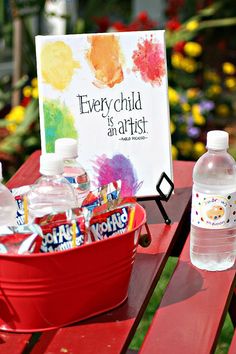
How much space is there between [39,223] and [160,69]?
2.26 feet

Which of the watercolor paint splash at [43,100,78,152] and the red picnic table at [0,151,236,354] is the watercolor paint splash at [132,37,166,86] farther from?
the red picnic table at [0,151,236,354]

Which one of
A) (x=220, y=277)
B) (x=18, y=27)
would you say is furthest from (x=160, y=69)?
(x=18, y=27)

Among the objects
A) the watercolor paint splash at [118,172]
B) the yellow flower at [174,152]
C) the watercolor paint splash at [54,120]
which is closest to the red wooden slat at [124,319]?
the watercolor paint splash at [118,172]

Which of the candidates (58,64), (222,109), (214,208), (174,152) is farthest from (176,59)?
(214,208)

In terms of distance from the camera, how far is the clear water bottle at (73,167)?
5.16 ft

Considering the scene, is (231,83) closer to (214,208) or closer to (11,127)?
(11,127)

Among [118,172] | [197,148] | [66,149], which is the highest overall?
[66,149]

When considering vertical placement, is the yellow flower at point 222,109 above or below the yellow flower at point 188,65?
below

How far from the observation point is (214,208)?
1501mm

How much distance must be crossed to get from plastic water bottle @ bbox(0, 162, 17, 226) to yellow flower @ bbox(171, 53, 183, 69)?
3216 millimetres

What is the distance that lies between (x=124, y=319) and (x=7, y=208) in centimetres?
33

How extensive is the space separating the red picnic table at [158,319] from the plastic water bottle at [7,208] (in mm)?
235

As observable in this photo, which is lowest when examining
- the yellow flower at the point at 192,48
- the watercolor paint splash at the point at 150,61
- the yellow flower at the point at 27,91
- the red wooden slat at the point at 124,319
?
the red wooden slat at the point at 124,319

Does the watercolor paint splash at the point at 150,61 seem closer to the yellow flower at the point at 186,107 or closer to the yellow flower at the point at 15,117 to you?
the yellow flower at the point at 15,117
